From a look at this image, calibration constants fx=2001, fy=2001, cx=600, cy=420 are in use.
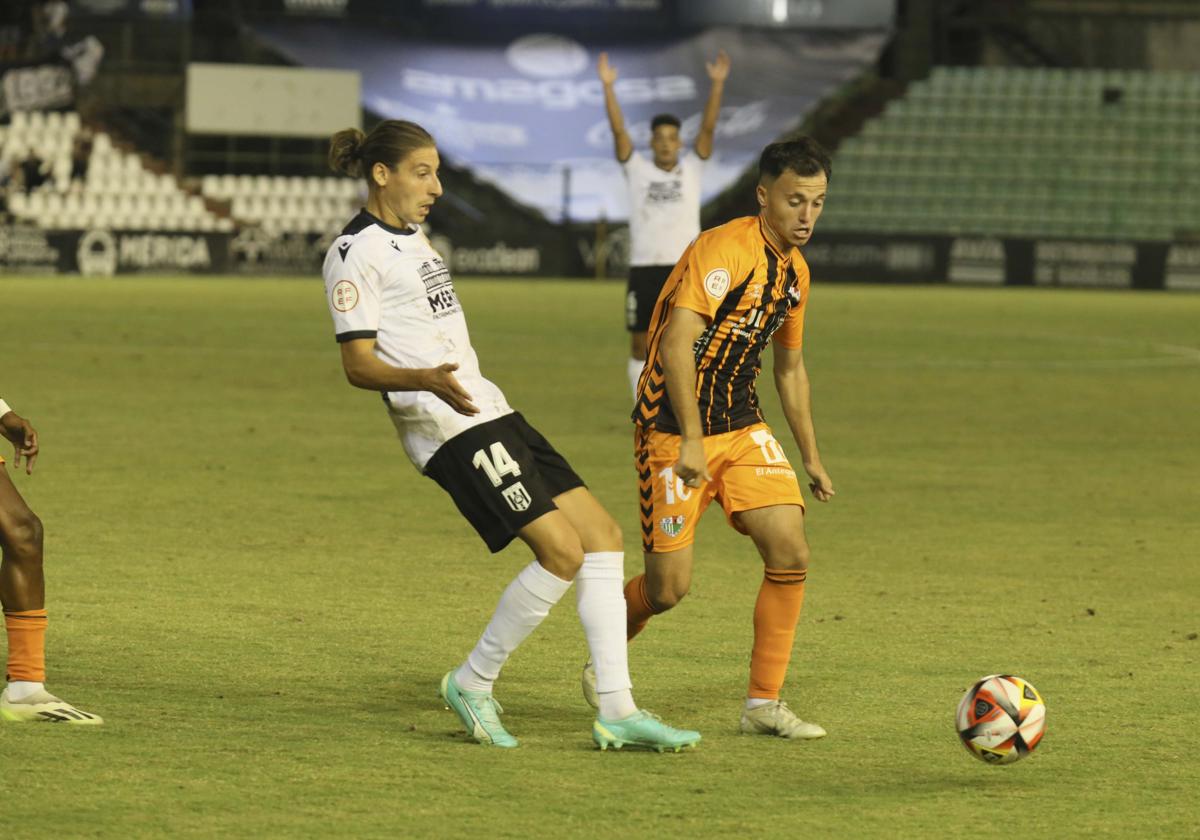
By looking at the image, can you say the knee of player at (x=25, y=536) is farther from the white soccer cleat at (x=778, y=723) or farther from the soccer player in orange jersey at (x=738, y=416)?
the white soccer cleat at (x=778, y=723)

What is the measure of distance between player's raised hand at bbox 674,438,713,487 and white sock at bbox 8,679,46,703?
199cm

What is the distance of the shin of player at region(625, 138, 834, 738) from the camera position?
594cm

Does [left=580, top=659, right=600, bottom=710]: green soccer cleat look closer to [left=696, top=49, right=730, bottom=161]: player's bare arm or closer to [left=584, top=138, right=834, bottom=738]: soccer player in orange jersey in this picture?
[left=584, top=138, right=834, bottom=738]: soccer player in orange jersey

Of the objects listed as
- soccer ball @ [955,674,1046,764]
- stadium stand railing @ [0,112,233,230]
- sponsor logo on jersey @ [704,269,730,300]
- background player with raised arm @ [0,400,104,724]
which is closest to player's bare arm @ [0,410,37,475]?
background player with raised arm @ [0,400,104,724]

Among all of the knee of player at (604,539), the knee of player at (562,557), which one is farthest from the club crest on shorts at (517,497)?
the knee of player at (604,539)

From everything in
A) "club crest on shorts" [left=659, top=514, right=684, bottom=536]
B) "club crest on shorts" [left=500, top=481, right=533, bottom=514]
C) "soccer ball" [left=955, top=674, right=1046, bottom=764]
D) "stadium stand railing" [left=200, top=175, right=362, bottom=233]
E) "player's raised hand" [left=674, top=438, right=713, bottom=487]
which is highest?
"player's raised hand" [left=674, top=438, right=713, bottom=487]

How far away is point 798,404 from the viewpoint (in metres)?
6.52

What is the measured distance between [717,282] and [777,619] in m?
1.03

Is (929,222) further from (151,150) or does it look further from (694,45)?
(151,150)

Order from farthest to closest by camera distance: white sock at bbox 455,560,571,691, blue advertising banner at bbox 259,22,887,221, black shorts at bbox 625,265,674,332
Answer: blue advertising banner at bbox 259,22,887,221 < black shorts at bbox 625,265,674,332 < white sock at bbox 455,560,571,691

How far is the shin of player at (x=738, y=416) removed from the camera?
5.94 meters

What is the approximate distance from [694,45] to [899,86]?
5611 mm

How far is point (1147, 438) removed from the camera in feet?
48.4

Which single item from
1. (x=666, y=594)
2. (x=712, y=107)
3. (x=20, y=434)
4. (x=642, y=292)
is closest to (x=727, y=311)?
(x=666, y=594)
